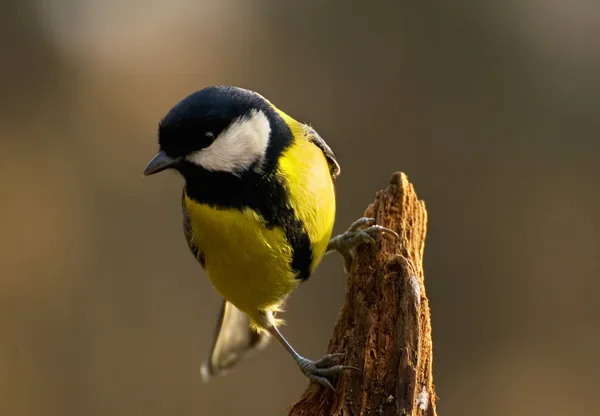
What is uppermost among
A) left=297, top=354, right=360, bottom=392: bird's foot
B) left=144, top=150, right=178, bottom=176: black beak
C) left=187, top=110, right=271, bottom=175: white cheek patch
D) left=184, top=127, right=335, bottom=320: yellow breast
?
left=187, top=110, right=271, bottom=175: white cheek patch

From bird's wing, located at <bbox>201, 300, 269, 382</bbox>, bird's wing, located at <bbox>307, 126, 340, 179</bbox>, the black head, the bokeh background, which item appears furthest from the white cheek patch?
the bokeh background

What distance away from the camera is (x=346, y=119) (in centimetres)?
437

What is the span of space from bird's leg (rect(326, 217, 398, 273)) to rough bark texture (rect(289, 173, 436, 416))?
54 mm

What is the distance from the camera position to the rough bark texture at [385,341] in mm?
1349

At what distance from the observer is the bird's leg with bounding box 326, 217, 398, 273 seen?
5.70ft

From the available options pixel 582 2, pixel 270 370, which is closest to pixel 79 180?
pixel 270 370

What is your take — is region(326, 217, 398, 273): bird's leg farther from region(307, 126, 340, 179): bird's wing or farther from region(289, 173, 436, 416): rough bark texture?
region(307, 126, 340, 179): bird's wing

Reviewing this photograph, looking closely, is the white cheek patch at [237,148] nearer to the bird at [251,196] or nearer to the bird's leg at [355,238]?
the bird at [251,196]

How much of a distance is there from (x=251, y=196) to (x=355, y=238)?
36 centimetres

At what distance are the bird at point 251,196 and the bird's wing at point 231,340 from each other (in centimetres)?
45

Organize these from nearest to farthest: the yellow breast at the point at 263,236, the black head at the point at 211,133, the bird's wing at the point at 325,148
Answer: the black head at the point at 211,133 < the yellow breast at the point at 263,236 < the bird's wing at the point at 325,148

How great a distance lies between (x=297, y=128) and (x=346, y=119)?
8.48 feet

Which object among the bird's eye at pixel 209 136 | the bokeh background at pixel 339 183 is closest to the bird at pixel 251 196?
the bird's eye at pixel 209 136

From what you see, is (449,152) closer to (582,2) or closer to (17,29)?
(582,2)
